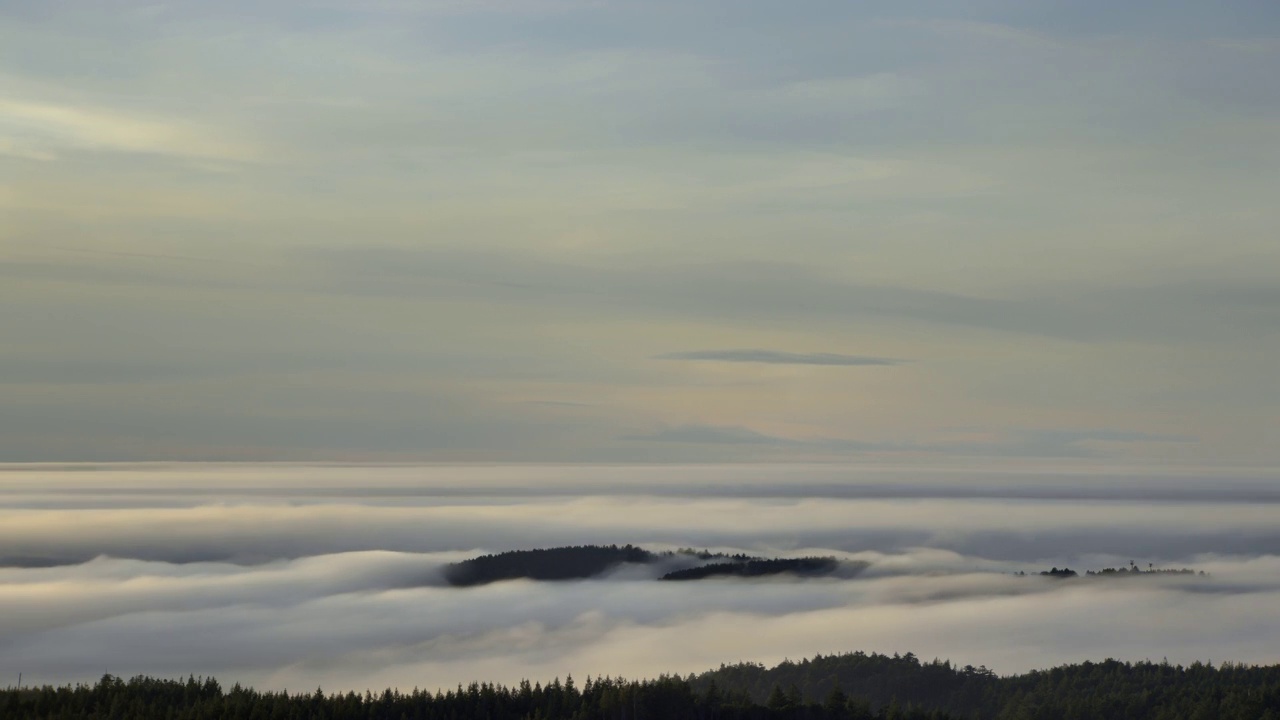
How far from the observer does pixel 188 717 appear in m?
199

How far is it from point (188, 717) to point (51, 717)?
64.8 ft

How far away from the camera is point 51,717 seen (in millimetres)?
199375
